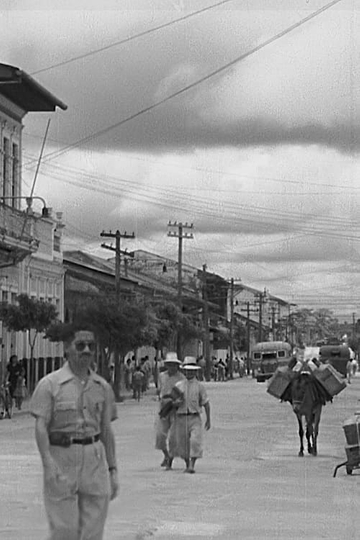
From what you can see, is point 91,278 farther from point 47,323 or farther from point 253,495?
point 253,495

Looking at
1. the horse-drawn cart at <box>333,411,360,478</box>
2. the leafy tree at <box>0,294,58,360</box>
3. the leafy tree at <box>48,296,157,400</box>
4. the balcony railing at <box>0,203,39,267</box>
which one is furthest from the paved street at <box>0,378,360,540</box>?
the leafy tree at <box>48,296,157,400</box>

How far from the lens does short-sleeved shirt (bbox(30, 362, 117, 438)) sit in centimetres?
927

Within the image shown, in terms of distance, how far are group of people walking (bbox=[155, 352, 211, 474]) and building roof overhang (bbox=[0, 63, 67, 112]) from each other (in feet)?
68.8

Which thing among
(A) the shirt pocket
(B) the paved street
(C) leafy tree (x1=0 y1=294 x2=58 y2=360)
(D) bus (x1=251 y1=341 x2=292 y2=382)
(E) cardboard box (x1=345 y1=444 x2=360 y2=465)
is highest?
(D) bus (x1=251 y1=341 x2=292 y2=382)

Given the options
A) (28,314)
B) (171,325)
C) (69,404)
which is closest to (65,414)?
(69,404)

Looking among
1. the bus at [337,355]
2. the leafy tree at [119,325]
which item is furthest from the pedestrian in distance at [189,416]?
the bus at [337,355]

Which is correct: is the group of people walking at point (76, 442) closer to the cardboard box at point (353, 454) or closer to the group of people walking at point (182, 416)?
the group of people walking at point (182, 416)

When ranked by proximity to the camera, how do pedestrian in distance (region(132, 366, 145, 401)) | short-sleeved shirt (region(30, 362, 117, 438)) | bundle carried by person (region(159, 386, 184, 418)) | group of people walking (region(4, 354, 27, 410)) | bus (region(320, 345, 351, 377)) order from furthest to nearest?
bus (region(320, 345, 351, 377))
pedestrian in distance (region(132, 366, 145, 401))
group of people walking (region(4, 354, 27, 410))
bundle carried by person (region(159, 386, 184, 418))
short-sleeved shirt (region(30, 362, 117, 438))

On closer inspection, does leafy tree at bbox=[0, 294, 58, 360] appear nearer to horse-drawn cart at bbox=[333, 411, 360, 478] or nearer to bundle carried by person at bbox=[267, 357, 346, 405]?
bundle carried by person at bbox=[267, 357, 346, 405]

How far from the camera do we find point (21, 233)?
4916 centimetres

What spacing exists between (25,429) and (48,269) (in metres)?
24.8

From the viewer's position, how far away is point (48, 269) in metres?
55.8

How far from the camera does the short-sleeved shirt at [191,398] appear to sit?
771 inches

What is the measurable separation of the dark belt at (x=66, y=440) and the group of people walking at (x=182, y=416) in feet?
32.5
